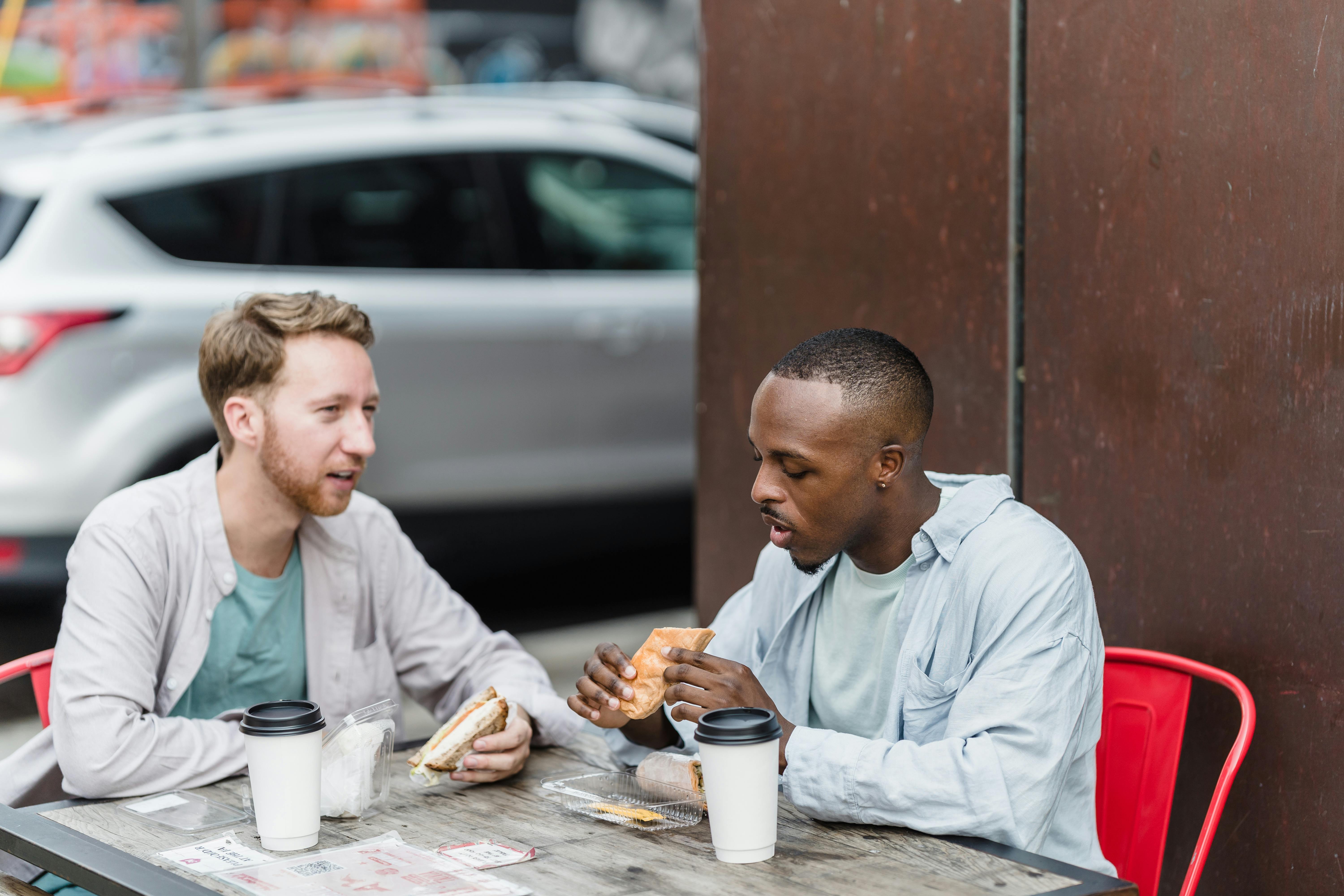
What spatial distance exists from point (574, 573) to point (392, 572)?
14.3ft

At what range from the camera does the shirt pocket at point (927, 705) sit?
2463mm

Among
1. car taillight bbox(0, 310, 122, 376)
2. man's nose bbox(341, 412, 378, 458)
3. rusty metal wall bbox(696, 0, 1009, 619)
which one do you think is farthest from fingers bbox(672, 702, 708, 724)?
car taillight bbox(0, 310, 122, 376)

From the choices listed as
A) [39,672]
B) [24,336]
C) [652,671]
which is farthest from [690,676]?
[24,336]

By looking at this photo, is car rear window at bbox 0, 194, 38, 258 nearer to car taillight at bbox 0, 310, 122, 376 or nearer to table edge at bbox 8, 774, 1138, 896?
car taillight at bbox 0, 310, 122, 376

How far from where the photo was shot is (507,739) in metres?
2.55

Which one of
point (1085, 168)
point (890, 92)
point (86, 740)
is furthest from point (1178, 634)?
point (86, 740)

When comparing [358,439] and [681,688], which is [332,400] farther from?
[681,688]

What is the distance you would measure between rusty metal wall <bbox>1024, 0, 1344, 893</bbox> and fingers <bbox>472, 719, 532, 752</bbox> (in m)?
1.27

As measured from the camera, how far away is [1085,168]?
324cm

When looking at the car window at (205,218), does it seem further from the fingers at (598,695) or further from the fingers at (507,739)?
the fingers at (598,695)

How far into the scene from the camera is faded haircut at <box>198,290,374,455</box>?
300cm

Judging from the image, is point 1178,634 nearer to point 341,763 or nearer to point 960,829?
point 960,829

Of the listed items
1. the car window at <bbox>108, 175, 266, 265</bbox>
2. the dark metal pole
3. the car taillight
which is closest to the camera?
the dark metal pole

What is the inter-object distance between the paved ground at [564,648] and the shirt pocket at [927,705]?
2.77 m
